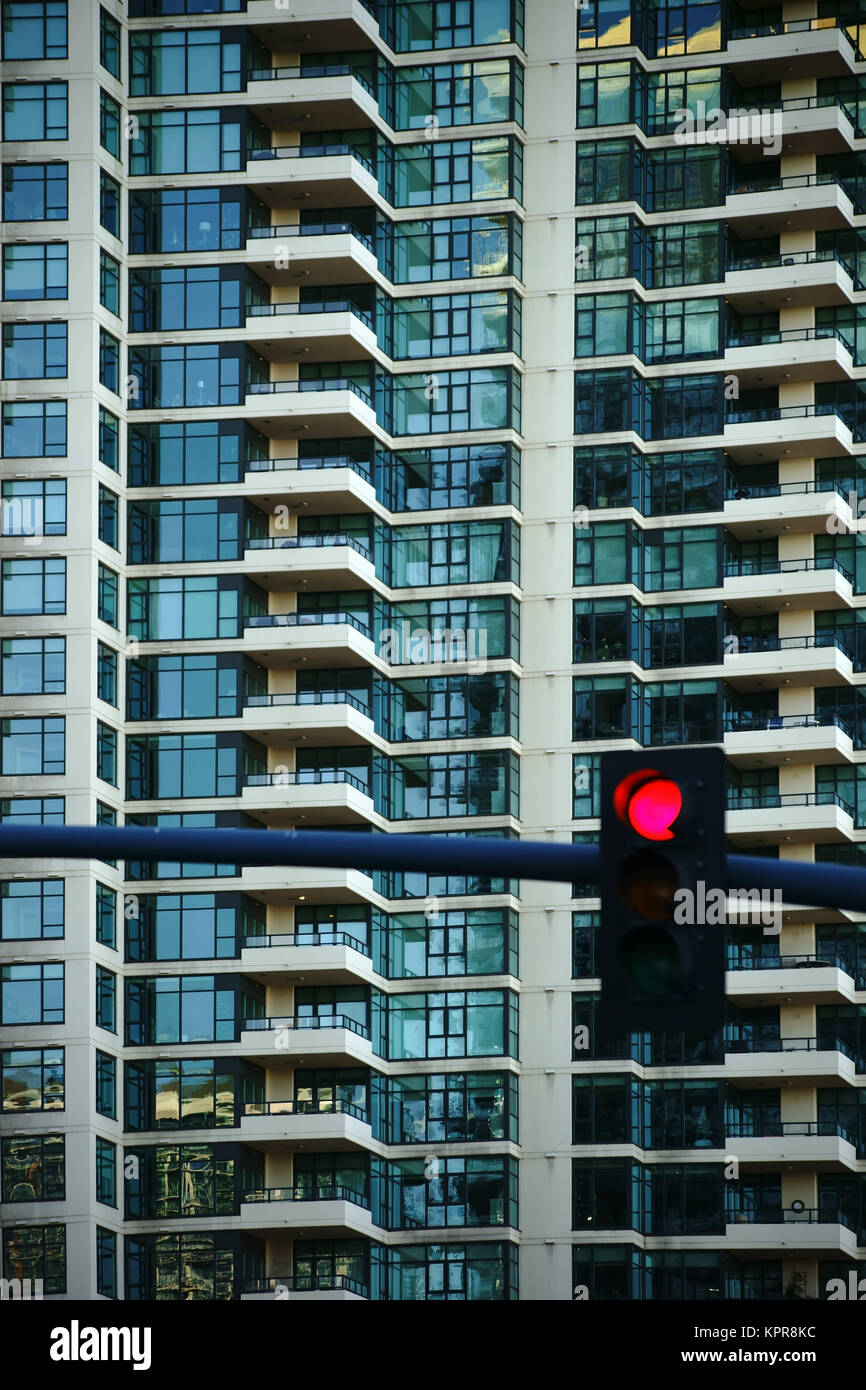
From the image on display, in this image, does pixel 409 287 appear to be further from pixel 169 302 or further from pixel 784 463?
pixel 784 463

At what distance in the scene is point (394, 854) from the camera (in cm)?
1385

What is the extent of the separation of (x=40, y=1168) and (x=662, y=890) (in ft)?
252

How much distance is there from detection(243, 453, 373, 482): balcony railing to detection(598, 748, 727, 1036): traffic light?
81.2m

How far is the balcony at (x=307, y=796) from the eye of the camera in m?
91.8

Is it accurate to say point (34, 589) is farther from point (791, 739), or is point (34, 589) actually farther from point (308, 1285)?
point (791, 739)

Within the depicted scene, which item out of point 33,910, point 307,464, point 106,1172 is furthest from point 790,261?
point 106,1172

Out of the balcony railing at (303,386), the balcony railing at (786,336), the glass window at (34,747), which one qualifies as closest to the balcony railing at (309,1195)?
the glass window at (34,747)

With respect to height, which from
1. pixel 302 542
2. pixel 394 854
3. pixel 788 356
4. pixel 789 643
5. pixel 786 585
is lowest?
pixel 394 854

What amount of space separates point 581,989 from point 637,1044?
281 cm

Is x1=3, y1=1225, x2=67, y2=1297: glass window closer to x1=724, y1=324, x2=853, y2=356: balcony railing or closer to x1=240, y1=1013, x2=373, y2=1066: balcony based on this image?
x1=240, y1=1013, x2=373, y2=1066: balcony

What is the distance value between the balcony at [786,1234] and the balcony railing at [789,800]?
14.5m

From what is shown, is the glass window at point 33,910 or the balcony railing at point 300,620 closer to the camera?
the glass window at point 33,910

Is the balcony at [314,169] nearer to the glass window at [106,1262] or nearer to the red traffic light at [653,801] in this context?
the glass window at [106,1262]

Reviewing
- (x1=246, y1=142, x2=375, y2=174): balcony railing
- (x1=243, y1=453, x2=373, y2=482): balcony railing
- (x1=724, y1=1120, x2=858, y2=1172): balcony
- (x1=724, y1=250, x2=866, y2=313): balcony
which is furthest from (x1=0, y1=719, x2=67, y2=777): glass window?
(x1=724, y1=250, x2=866, y2=313): balcony
